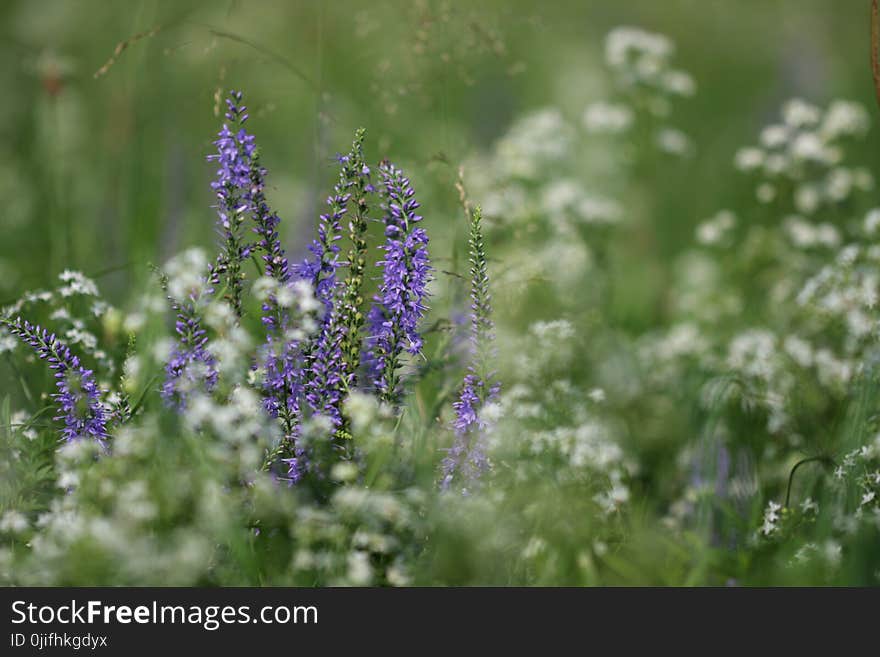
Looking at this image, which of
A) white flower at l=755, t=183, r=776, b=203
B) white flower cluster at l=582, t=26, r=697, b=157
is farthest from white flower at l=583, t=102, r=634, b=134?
white flower at l=755, t=183, r=776, b=203

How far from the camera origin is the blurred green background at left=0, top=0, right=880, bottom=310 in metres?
5.10

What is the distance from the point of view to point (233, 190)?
285cm

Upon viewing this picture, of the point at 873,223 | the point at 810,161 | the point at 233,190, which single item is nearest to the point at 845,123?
the point at 810,161

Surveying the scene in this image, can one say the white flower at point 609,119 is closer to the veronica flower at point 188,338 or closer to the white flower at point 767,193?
the white flower at point 767,193

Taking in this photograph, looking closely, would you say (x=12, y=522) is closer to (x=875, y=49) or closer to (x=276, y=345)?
(x=276, y=345)

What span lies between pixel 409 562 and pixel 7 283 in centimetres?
322

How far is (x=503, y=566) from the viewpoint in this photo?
284 cm

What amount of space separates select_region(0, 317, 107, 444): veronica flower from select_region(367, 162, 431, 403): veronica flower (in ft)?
2.79

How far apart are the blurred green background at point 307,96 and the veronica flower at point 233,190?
1.36 meters

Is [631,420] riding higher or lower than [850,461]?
higher

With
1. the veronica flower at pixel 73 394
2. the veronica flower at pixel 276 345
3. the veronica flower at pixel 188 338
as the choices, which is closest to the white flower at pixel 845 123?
the veronica flower at pixel 276 345
